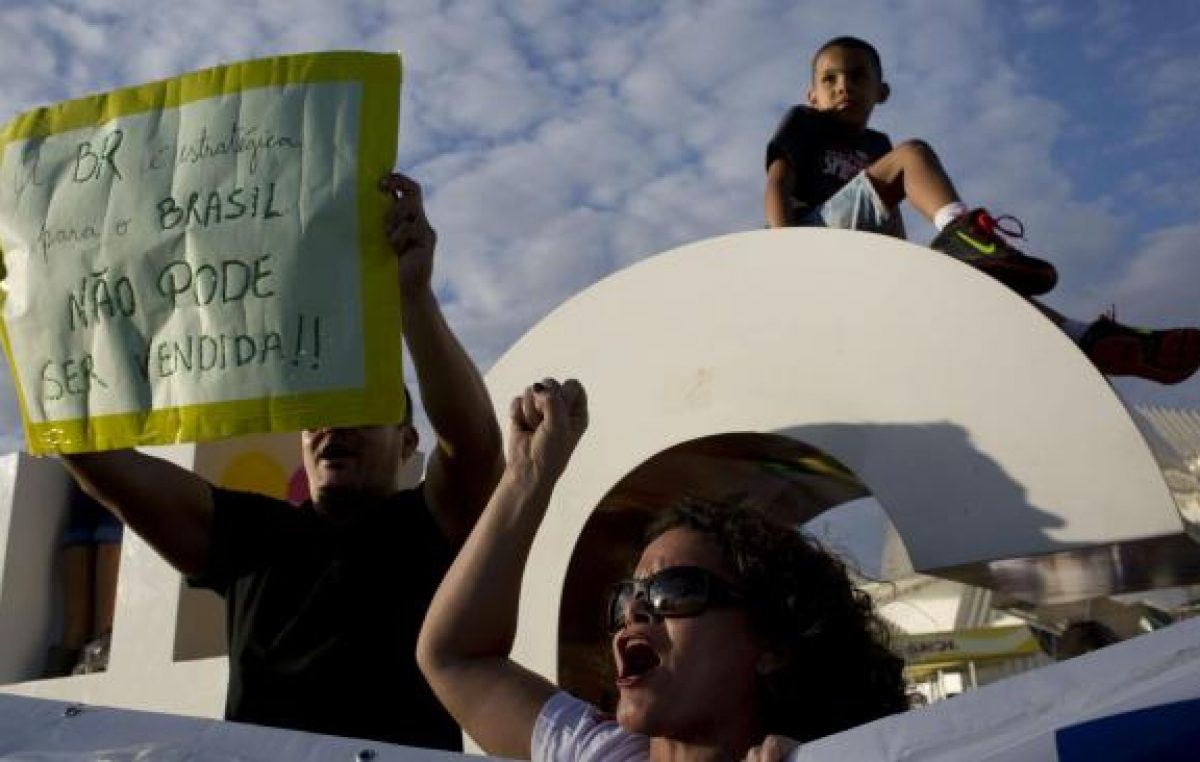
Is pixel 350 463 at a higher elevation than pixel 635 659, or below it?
higher

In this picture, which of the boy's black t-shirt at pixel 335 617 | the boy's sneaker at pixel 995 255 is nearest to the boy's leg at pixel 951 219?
the boy's sneaker at pixel 995 255

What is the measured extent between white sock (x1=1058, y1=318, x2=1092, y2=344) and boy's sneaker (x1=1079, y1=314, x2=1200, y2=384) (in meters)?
0.02

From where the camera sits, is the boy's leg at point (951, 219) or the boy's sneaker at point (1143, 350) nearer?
the boy's sneaker at point (1143, 350)

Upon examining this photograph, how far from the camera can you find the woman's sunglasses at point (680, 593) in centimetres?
180

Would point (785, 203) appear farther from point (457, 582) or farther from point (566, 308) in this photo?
point (457, 582)

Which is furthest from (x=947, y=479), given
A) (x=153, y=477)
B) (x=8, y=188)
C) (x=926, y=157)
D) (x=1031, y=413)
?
(x=8, y=188)

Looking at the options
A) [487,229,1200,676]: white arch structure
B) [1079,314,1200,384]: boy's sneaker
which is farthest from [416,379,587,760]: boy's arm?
[1079,314,1200,384]: boy's sneaker

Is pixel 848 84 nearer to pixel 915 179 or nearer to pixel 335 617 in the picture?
pixel 915 179

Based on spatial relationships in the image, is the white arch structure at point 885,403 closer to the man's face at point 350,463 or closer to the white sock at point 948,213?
the white sock at point 948,213

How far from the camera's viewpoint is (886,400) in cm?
331

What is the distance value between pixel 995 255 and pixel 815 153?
3.70 ft

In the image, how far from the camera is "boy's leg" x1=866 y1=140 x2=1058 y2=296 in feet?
11.5

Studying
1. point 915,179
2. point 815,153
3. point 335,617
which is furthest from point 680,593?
point 815,153

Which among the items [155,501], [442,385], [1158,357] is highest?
[1158,357]
